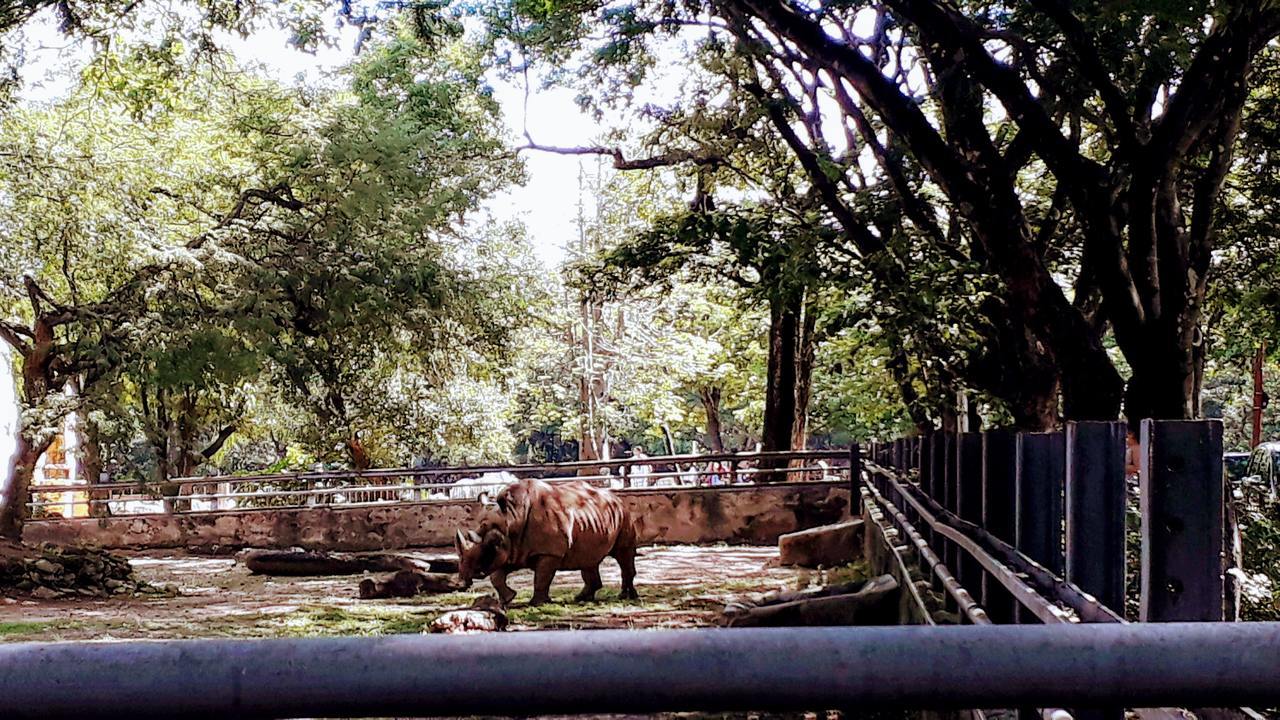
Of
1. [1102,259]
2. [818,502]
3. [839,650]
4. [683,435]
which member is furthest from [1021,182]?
[683,435]

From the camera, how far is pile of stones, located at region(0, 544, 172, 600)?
1353 centimetres

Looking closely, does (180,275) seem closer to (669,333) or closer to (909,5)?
(909,5)

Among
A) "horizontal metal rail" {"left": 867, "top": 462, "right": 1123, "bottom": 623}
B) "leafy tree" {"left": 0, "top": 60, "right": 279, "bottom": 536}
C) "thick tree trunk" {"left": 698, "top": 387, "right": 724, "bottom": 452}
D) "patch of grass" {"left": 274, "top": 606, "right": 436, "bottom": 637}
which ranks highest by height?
"leafy tree" {"left": 0, "top": 60, "right": 279, "bottom": 536}

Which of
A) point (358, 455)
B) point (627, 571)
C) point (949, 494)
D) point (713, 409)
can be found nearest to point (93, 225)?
point (627, 571)

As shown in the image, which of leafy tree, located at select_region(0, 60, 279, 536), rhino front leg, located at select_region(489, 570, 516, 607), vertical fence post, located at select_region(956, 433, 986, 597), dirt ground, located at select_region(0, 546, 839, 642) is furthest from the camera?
leafy tree, located at select_region(0, 60, 279, 536)

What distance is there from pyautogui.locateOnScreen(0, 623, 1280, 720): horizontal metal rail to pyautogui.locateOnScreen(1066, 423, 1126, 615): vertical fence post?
171 centimetres

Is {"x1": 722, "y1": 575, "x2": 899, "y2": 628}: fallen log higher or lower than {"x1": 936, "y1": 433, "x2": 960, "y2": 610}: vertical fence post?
lower

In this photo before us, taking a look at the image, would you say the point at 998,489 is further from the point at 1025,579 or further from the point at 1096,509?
the point at 1096,509

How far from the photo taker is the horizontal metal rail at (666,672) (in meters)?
1.05

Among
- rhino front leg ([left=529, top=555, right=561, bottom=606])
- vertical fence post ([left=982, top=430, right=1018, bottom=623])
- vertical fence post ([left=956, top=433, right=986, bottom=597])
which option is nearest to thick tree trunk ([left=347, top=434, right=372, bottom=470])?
rhino front leg ([left=529, top=555, right=561, bottom=606])

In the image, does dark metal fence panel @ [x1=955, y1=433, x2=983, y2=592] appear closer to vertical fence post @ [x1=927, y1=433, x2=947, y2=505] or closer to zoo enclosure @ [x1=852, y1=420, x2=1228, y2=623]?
zoo enclosure @ [x1=852, y1=420, x2=1228, y2=623]

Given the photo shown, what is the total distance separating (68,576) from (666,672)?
14.7 meters

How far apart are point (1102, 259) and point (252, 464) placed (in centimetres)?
4216

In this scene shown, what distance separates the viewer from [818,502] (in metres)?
18.1
